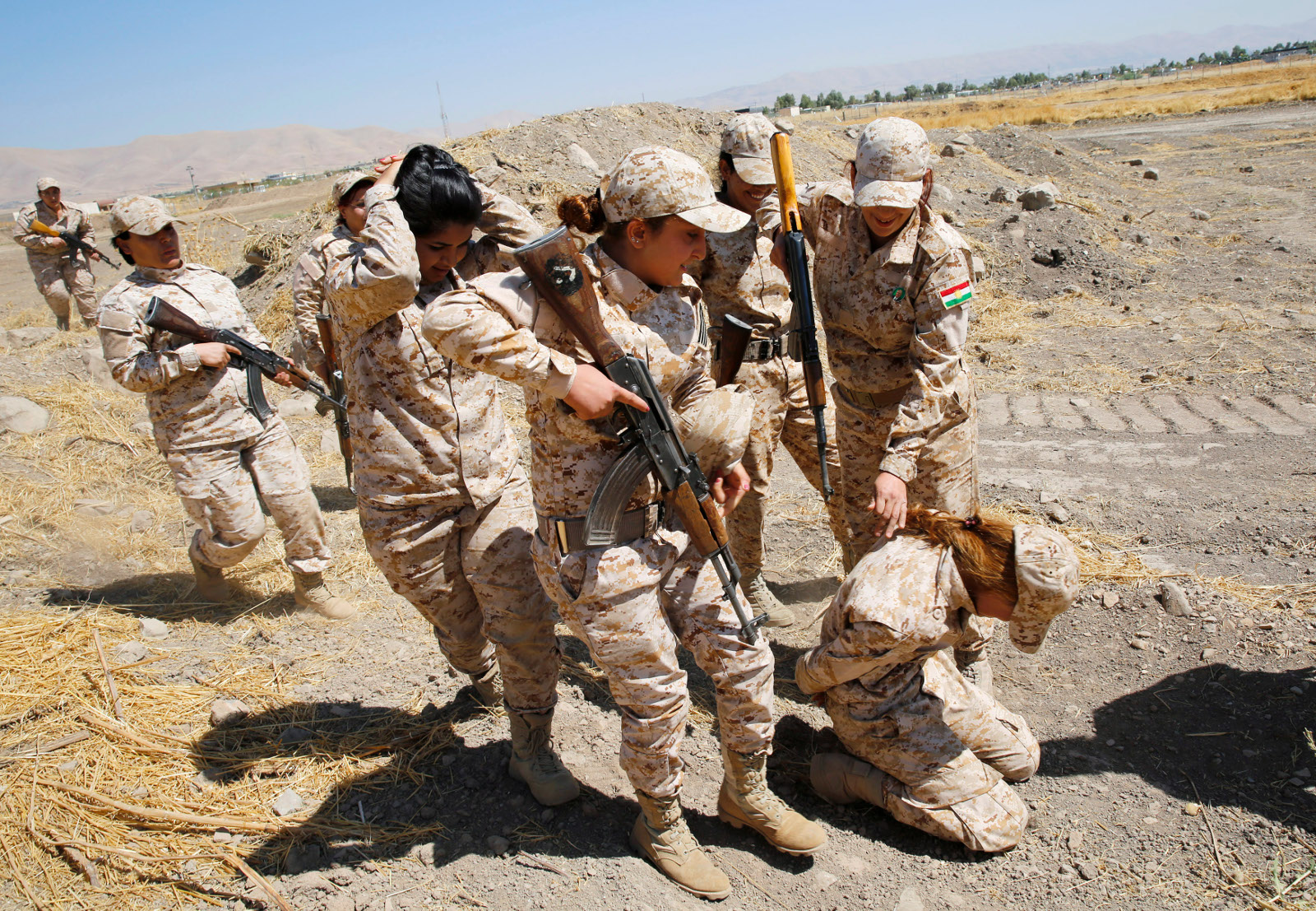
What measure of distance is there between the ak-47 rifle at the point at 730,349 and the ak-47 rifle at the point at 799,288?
283 mm

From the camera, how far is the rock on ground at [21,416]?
7922 mm

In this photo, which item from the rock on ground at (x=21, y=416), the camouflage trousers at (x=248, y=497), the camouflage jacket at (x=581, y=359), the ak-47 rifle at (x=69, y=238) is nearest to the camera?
the camouflage jacket at (x=581, y=359)

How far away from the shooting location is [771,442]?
4.23 meters

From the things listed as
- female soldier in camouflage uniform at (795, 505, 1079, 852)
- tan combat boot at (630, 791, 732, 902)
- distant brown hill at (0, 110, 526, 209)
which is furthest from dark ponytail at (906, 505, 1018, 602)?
distant brown hill at (0, 110, 526, 209)

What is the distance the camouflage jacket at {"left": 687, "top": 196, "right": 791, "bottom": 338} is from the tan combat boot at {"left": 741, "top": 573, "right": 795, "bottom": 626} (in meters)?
1.34

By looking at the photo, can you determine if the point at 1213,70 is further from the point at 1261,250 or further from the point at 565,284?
the point at 565,284

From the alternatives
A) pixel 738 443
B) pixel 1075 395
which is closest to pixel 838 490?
pixel 738 443

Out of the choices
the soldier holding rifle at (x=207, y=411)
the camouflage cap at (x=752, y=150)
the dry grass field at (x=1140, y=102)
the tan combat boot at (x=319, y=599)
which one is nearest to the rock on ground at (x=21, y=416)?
the soldier holding rifle at (x=207, y=411)

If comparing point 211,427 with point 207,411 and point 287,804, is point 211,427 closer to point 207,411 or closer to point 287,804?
point 207,411

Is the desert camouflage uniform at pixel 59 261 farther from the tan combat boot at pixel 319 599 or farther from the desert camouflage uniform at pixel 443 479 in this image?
the desert camouflage uniform at pixel 443 479

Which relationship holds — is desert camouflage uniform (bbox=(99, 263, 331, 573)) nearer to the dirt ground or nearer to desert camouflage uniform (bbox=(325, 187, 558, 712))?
the dirt ground

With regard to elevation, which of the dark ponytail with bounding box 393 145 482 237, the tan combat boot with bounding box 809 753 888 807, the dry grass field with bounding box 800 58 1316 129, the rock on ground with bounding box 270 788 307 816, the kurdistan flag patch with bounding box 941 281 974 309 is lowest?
the tan combat boot with bounding box 809 753 888 807

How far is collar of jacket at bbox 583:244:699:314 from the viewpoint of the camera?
241cm

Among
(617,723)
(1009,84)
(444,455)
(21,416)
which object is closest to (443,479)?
(444,455)
